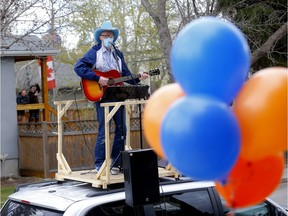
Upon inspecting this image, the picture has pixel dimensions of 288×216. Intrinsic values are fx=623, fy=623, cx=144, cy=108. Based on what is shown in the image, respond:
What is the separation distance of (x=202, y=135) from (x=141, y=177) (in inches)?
86.8

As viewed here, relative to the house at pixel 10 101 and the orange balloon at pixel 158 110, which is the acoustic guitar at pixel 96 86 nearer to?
the orange balloon at pixel 158 110

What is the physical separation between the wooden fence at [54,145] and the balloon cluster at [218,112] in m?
11.8

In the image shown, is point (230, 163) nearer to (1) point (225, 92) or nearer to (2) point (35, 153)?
(1) point (225, 92)

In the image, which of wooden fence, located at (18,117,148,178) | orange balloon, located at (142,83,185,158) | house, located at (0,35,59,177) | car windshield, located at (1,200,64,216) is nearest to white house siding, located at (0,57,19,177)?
house, located at (0,35,59,177)

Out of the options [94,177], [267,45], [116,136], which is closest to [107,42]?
[116,136]

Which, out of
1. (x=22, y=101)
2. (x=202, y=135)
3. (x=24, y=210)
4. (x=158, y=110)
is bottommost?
(x=24, y=210)

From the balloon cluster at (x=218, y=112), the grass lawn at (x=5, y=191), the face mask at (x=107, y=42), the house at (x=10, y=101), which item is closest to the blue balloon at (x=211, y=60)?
the balloon cluster at (x=218, y=112)

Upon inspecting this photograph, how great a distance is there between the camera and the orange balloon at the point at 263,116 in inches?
108

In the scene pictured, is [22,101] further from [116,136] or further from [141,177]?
[141,177]

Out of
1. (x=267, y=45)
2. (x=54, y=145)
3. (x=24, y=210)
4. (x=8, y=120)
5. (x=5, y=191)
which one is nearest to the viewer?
(x=24, y=210)

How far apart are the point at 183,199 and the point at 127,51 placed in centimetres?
2417

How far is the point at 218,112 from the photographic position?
8.81 ft

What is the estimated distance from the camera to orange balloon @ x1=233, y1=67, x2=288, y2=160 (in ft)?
9.02

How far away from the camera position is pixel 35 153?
15.5m
